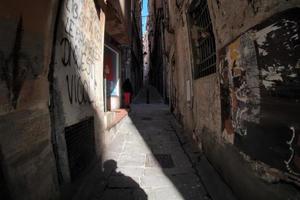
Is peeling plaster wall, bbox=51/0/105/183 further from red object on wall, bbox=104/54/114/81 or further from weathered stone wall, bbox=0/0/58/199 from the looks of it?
red object on wall, bbox=104/54/114/81

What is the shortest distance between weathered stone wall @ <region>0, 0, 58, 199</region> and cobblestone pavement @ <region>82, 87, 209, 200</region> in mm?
1353

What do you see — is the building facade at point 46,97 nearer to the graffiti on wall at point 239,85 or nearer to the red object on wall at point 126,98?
the graffiti on wall at point 239,85

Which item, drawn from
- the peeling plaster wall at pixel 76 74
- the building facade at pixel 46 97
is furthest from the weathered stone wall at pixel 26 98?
the peeling plaster wall at pixel 76 74

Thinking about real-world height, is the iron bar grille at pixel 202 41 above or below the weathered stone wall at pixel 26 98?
above

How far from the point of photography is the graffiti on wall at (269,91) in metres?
2.06

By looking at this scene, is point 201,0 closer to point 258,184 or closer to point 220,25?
point 220,25

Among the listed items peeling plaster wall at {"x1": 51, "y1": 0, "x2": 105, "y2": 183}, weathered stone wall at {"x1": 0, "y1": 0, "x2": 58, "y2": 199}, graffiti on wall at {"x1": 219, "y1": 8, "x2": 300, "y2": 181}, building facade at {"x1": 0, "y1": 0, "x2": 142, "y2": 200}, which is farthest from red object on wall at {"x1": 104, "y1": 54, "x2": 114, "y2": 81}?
weathered stone wall at {"x1": 0, "y1": 0, "x2": 58, "y2": 199}

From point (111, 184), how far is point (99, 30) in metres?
2.67

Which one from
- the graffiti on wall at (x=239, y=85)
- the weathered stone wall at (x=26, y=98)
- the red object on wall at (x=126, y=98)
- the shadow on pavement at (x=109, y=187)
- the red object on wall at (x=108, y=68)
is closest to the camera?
the weathered stone wall at (x=26, y=98)

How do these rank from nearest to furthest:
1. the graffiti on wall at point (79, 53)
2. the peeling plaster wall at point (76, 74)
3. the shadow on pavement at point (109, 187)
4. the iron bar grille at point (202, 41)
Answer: the peeling plaster wall at point (76, 74)
the graffiti on wall at point (79, 53)
the shadow on pavement at point (109, 187)
the iron bar grille at point (202, 41)

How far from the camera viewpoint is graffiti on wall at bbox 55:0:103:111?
313 centimetres

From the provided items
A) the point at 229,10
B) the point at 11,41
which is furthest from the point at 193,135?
the point at 11,41

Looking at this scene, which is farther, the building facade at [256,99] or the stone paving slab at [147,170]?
the stone paving slab at [147,170]

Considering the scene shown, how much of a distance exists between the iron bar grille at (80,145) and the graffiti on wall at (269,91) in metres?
1.87
